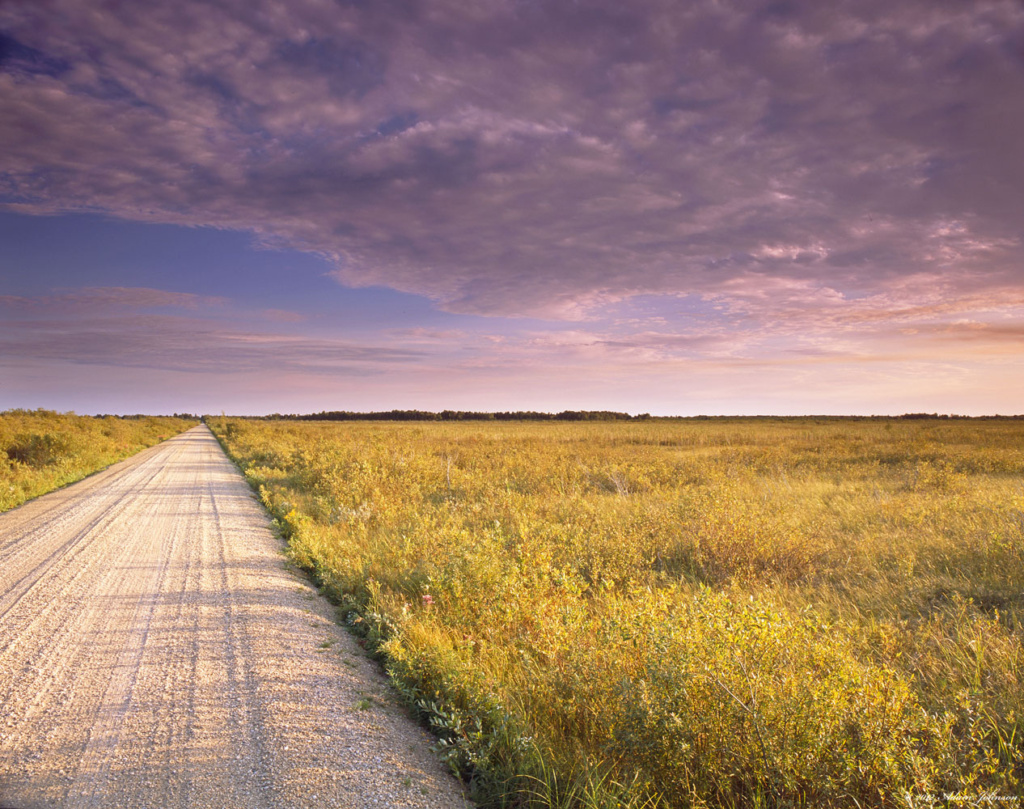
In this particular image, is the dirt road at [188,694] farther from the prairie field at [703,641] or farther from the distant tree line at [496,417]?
the distant tree line at [496,417]

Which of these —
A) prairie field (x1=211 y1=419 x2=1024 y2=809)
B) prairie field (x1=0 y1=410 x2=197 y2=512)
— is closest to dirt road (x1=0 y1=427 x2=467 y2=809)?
prairie field (x1=211 y1=419 x2=1024 y2=809)

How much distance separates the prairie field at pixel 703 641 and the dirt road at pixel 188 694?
1.48ft

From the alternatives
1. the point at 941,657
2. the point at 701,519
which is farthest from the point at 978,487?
the point at 941,657

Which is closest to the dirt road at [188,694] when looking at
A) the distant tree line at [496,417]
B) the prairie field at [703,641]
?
the prairie field at [703,641]

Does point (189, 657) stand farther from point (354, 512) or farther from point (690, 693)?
point (354, 512)

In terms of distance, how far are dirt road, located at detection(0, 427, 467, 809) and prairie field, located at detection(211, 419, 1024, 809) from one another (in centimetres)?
45

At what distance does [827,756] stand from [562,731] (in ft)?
4.96

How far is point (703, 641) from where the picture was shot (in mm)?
3344

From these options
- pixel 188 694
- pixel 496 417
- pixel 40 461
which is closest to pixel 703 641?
pixel 188 694

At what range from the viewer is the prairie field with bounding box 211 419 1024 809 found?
2.80 metres

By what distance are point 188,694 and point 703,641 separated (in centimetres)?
373

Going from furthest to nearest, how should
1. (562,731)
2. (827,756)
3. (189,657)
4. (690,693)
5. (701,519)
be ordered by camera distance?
(701,519) → (189,657) → (562,731) → (690,693) → (827,756)

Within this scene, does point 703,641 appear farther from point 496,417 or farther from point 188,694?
point 496,417

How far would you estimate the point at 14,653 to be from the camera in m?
4.51
